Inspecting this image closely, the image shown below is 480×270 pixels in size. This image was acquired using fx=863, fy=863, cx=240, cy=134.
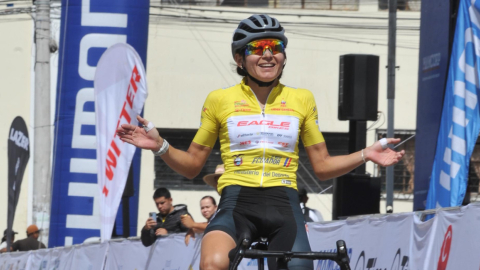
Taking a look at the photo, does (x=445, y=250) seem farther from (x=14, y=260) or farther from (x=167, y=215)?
(x=14, y=260)

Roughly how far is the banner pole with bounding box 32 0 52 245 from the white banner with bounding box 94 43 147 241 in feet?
20.8

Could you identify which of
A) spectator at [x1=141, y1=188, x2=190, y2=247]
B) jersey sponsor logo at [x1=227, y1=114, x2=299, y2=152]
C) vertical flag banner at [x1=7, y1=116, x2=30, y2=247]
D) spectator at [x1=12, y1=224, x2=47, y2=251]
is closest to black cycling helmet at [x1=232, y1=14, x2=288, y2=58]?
jersey sponsor logo at [x1=227, y1=114, x2=299, y2=152]

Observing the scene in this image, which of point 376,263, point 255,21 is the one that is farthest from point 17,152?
point 255,21

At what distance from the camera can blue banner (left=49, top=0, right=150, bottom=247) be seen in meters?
11.8

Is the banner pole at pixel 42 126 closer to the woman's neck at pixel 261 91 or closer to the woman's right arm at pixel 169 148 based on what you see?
the woman's right arm at pixel 169 148

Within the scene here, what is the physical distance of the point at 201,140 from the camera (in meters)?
4.77

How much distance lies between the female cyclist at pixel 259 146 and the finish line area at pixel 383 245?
156 centimetres

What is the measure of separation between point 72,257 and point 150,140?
22.3ft

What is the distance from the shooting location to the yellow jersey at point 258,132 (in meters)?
4.54

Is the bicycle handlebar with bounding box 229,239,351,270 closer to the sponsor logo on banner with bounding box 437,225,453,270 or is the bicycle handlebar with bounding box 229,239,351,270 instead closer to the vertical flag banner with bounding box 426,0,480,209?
the sponsor logo on banner with bounding box 437,225,453,270

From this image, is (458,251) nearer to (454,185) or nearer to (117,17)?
(454,185)

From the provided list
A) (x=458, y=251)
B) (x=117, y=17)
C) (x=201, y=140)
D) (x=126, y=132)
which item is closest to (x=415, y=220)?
(x=458, y=251)

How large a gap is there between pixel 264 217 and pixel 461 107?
407cm

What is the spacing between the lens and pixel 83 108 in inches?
471
